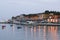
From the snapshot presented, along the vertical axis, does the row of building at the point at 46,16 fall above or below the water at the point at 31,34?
below

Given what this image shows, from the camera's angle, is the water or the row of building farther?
the row of building

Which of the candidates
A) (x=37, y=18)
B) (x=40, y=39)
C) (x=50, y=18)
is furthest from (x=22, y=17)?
(x=40, y=39)

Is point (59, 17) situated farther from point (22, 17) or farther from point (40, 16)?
point (22, 17)

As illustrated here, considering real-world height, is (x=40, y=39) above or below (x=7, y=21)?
above

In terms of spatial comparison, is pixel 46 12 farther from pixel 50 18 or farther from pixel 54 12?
pixel 50 18

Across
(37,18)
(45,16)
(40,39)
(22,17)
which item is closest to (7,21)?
(22,17)

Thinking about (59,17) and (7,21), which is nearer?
(59,17)

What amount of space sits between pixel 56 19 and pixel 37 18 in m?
19.9

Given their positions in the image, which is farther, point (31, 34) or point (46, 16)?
point (46, 16)

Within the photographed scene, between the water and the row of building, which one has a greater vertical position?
the water

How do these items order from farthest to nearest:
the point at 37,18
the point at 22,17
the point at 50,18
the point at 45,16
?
the point at 22,17, the point at 37,18, the point at 45,16, the point at 50,18

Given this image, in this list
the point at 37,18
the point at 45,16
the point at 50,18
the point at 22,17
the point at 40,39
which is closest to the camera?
the point at 40,39

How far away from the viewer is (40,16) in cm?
13712

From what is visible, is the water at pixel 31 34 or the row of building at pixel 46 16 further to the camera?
the row of building at pixel 46 16
